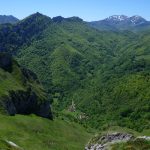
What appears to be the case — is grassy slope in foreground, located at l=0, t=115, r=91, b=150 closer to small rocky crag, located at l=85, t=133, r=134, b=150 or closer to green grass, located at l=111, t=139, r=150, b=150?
small rocky crag, located at l=85, t=133, r=134, b=150

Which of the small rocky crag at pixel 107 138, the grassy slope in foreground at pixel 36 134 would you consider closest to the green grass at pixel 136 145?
the small rocky crag at pixel 107 138

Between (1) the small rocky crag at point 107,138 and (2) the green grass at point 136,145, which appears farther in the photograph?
(1) the small rocky crag at point 107,138

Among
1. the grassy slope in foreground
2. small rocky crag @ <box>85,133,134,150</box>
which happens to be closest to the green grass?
small rocky crag @ <box>85,133,134,150</box>

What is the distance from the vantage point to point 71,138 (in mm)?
187875

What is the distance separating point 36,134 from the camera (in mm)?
161625

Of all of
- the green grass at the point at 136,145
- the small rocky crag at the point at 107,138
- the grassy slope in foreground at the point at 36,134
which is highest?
the green grass at the point at 136,145

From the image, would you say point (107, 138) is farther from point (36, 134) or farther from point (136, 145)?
point (36, 134)

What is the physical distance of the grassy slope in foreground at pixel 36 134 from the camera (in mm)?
136375

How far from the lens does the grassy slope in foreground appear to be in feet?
447

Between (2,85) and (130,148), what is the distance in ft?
425

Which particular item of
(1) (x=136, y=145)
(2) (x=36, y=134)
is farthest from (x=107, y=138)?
(2) (x=36, y=134)

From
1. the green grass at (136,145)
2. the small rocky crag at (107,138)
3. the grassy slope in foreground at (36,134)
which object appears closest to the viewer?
the green grass at (136,145)

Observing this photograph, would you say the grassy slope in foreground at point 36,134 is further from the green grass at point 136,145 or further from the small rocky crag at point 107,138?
the green grass at point 136,145

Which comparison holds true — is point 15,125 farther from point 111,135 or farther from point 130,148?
point 130,148
